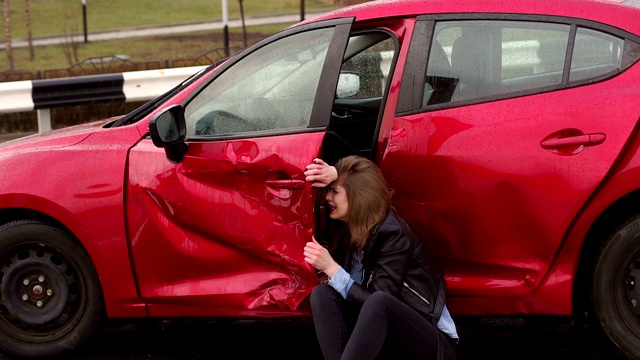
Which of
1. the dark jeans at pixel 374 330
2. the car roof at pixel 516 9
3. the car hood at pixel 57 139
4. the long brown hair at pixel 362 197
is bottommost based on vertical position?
the dark jeans at pixel 374 330

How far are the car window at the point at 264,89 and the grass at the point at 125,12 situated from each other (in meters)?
27.4

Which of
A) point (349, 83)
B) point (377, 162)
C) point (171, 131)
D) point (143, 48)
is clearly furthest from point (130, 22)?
point (377, 162)

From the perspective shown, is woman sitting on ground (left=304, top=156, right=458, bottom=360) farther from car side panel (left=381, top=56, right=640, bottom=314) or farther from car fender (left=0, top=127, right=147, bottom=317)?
car fender (left=0, top=127, right=147, bottom=317)

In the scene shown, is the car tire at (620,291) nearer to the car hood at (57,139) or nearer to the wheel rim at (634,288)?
the wheel rim at (634,288)

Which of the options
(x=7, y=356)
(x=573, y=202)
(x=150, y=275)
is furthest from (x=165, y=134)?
(x=573, y=202)

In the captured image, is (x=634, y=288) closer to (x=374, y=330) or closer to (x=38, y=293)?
(x=374, y=330)

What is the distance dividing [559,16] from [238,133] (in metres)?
1.43

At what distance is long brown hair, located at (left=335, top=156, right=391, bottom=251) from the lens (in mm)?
4512

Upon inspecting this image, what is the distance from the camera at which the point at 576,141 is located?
4.52 metres

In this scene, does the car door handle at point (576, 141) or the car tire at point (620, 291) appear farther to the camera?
the car tire at point (620, 291)

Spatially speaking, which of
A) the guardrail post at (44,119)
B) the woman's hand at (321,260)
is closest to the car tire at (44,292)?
the woman's hand at (321,260)

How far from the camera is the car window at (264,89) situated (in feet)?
16.2

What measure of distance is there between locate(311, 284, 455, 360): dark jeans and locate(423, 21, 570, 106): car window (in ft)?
3.10

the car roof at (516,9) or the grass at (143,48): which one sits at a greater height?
the car roof at (516,9)
